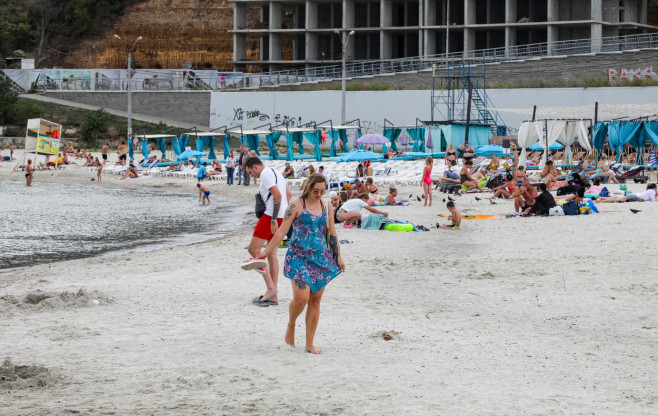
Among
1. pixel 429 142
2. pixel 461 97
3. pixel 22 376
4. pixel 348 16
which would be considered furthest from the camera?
pixel 348 16

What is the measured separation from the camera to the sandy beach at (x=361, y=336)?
6.30 meters

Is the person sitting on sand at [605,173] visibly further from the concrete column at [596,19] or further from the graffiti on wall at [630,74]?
the concrete column at [596,19]

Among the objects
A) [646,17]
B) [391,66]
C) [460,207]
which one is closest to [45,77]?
[391,66]

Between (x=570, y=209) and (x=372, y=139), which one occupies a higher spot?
(x=372, y=139)

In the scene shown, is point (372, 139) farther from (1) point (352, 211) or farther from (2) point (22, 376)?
(2) point (22, 376)

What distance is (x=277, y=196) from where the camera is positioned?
9.28 metres

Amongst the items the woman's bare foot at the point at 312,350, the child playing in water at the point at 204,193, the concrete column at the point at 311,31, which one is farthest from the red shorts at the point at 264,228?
the concrete column at the point at 311,31

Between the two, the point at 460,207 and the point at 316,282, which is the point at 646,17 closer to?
the point at 460,207

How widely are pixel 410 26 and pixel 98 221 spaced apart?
4309 cm

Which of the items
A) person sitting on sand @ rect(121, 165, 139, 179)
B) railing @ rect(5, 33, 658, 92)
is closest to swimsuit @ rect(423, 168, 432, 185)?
person sitting on sand @ rect(121, 165, 139, 179)

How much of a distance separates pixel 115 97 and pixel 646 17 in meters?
36.6

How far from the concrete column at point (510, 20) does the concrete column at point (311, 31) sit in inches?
586

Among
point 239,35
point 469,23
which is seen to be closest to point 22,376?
point 469,23

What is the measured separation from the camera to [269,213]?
9445 millimetres
